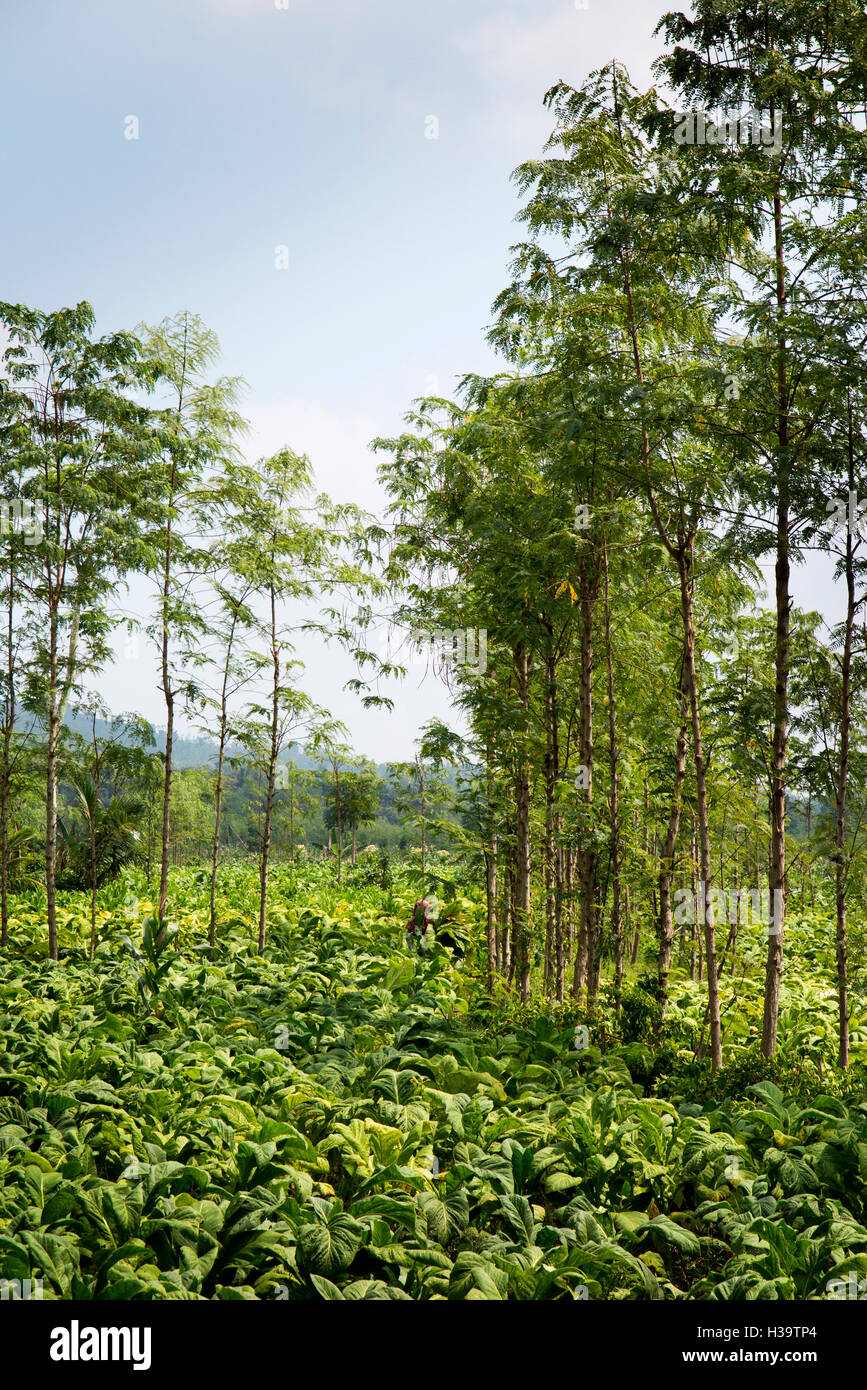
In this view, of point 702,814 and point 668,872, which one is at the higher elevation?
point 702,814

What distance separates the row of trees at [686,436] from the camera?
17.7 ft

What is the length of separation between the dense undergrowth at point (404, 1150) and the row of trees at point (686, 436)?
94 centimetres

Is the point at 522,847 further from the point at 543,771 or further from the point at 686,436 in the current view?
the point at 686,436

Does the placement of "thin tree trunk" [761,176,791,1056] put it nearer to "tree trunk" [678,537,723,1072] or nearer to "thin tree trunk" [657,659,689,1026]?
"tree trunk" [678,537,723,1072]

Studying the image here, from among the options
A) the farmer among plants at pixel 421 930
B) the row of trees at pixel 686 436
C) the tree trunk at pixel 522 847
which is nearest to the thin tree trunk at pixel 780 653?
the row of trees at pixel 686 436

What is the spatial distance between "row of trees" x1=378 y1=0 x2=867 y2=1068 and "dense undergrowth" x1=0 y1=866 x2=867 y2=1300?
3.08 feet

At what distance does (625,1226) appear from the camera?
13.6ft

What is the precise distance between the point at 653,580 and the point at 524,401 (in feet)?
6.87

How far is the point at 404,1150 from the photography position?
4.77 m

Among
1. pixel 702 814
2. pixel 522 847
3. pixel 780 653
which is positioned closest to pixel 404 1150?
pixel 702 814

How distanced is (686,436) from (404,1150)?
207 inches

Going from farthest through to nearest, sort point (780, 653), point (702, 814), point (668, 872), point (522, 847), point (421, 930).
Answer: point (421, 930)
point (522, 847)
point (668, 872)
point (702, 814)
point (780, 653)

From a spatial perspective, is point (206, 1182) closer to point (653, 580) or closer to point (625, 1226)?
point (625, 1226)

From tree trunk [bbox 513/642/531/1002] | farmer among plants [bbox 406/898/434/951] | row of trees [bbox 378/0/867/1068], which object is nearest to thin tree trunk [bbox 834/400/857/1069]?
row of trees [bbox 378/0/867/1068]
